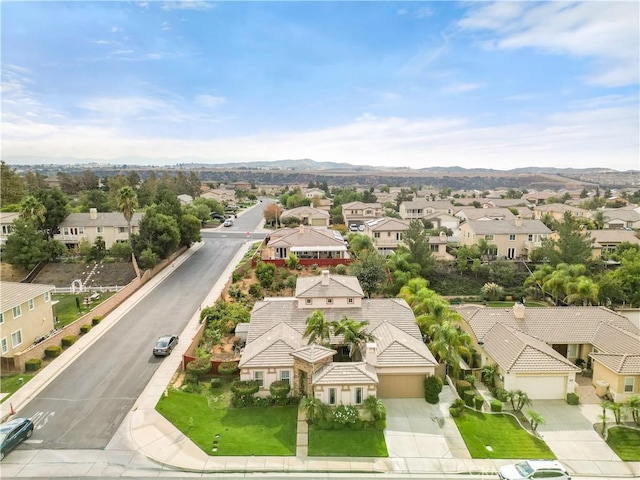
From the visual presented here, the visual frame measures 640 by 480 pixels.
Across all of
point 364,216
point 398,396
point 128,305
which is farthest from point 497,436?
point 364,216

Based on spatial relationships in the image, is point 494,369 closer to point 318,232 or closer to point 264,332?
point 264,332

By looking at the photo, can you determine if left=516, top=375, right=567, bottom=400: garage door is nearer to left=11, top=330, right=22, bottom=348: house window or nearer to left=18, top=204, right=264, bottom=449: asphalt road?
left=18, top=204, right=264, bottom=449: asphalt road

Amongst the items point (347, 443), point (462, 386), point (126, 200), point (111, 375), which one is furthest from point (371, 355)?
point (126, 200)

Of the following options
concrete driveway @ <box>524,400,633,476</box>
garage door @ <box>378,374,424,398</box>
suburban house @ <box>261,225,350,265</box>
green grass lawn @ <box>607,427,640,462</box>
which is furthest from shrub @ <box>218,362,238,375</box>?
suburban house @ <box>261,225,350,265</box>

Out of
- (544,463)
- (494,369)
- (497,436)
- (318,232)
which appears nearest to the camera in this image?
(544,463)

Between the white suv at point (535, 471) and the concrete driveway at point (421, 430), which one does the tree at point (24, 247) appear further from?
the white suv at point (535, 471)

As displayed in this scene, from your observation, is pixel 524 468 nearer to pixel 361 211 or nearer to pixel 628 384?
pixel 628 384
